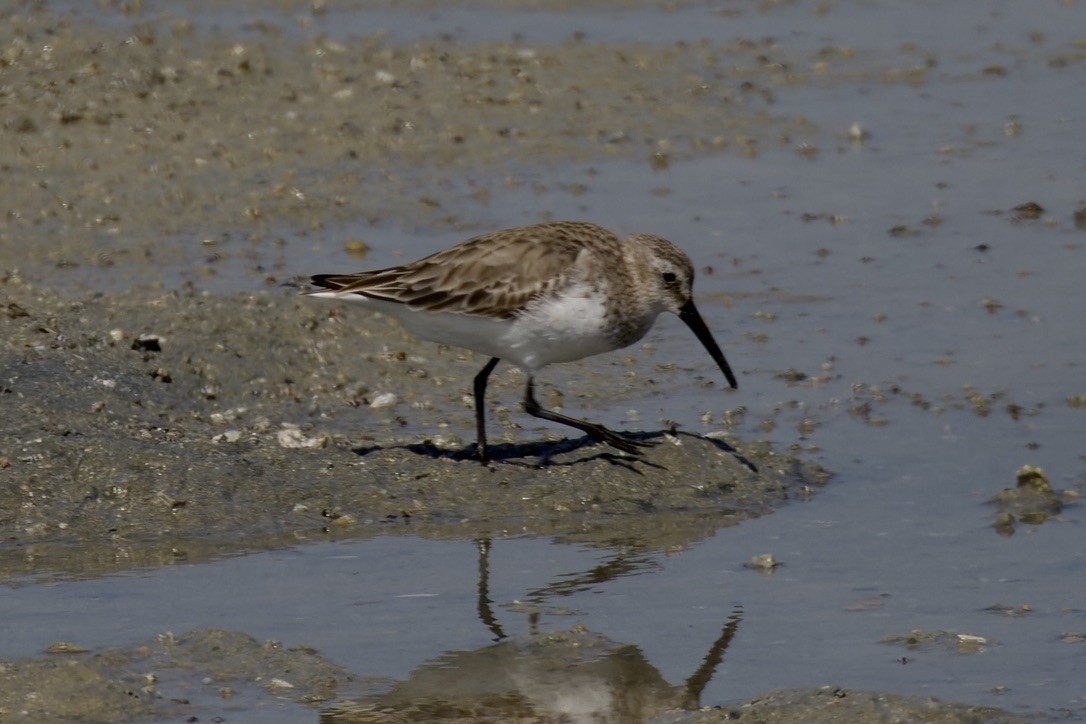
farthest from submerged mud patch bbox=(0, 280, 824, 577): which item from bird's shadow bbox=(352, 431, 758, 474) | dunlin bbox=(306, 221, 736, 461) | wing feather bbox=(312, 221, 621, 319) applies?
wing feather bbox=(312, 221, 621, 319)

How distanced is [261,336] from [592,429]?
8.63 feet

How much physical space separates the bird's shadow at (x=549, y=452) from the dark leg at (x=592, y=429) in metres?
0.04

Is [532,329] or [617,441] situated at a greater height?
[532,329]

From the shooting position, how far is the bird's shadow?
9.11 m

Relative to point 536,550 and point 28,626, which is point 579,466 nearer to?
point 536,550

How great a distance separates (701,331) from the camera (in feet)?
31.6

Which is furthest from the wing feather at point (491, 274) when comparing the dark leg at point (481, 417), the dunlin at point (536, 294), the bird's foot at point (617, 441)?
→ the bird's foot at point (617, 441)

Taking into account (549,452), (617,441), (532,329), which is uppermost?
(532,329)

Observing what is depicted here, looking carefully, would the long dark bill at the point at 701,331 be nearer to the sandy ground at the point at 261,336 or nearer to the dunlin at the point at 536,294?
the dunlin at the point at 536,294

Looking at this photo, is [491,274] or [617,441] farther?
[617,441]

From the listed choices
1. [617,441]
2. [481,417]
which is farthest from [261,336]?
[617,441]

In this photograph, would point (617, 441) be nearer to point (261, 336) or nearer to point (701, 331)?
point (701, 331)

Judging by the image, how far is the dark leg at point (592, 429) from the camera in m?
9.15

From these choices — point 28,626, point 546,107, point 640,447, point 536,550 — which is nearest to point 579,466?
point 640,447
